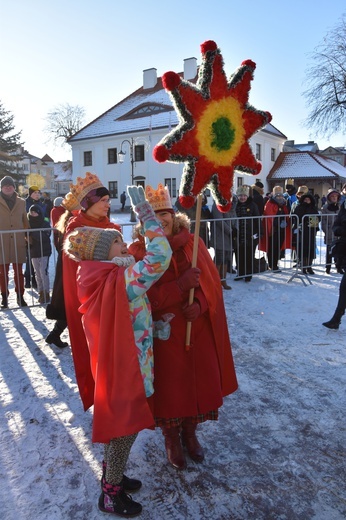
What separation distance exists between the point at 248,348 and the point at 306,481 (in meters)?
2.18

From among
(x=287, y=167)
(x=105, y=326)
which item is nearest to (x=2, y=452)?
(x=105, y=326)

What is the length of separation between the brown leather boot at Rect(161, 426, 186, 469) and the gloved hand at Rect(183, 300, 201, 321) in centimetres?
76

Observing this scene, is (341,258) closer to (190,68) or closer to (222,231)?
(222,231)

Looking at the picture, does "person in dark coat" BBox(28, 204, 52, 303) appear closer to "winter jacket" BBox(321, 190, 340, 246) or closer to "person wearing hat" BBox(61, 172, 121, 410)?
"person wearing hat" BBox(61, 172, 121, 410)

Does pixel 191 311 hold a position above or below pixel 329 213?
below

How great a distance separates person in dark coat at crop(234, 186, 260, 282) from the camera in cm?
783

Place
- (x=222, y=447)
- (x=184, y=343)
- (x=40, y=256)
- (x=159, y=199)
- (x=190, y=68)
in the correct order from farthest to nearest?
(x=190, y=68), (x=40, y=256), (x=222, y=447), (x=159, y=199), (x=184, y=343)

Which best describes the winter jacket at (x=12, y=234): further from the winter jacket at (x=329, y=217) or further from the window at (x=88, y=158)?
the window at (x=88, y=158)

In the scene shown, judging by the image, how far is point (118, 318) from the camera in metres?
2.01

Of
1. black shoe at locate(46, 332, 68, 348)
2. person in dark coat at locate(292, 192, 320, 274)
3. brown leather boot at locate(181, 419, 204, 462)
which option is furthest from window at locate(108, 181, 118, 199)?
brown leather boot at locate(181, 419, 204, 462)

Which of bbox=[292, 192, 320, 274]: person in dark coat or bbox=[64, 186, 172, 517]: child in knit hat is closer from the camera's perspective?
bbox=[64, 186, 172, 517]: child in knit hat

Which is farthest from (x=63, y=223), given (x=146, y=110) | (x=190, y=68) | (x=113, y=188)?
(x=113, y=188)

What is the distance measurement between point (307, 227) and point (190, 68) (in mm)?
30459

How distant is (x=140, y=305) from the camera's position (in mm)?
2131
